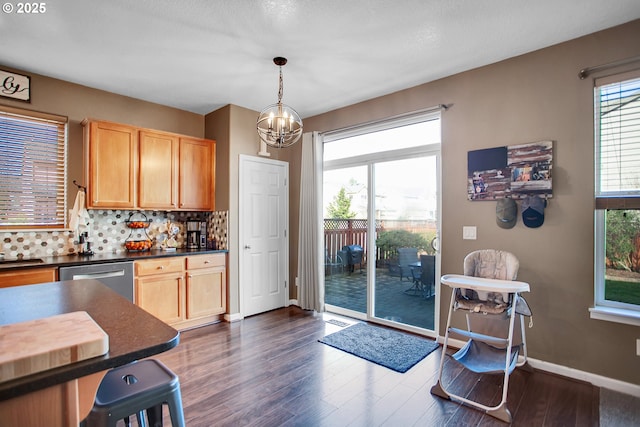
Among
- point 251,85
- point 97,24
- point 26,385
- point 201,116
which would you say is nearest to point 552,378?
point 26,385

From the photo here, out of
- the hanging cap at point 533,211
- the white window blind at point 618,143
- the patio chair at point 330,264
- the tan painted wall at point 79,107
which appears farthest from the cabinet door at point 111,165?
the white window blind at point 618,143

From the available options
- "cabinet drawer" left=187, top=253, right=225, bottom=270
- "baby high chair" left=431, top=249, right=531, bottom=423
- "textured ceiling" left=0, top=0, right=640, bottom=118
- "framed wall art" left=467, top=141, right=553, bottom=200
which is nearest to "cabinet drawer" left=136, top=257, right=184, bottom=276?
"cabinet drawer" left=187, top=253, right=225, bottom=270

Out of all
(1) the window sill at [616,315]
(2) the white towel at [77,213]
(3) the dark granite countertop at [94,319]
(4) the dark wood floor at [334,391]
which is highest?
(2) the white towel at [77,213]

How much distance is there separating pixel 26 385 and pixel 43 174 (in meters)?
3.43

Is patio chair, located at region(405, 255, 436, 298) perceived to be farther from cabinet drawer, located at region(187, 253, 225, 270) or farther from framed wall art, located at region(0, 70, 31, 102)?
framed wall art, located at region(0, 70, 31, 102)

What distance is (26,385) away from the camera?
75cm

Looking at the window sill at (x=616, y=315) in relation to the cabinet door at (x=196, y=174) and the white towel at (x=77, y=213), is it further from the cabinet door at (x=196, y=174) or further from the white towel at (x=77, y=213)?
the white towel at (x=77, y=213)

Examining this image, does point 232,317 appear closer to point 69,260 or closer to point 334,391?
point 69,260

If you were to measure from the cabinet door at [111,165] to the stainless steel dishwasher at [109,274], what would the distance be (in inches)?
28.5

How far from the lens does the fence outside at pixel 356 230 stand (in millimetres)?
3551

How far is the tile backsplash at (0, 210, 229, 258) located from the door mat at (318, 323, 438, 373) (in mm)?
1869

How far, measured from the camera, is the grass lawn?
238cm

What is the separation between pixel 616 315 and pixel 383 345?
1.86m

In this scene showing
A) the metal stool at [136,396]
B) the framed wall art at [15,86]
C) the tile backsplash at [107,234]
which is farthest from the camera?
the tile backsplash at [107,234]
